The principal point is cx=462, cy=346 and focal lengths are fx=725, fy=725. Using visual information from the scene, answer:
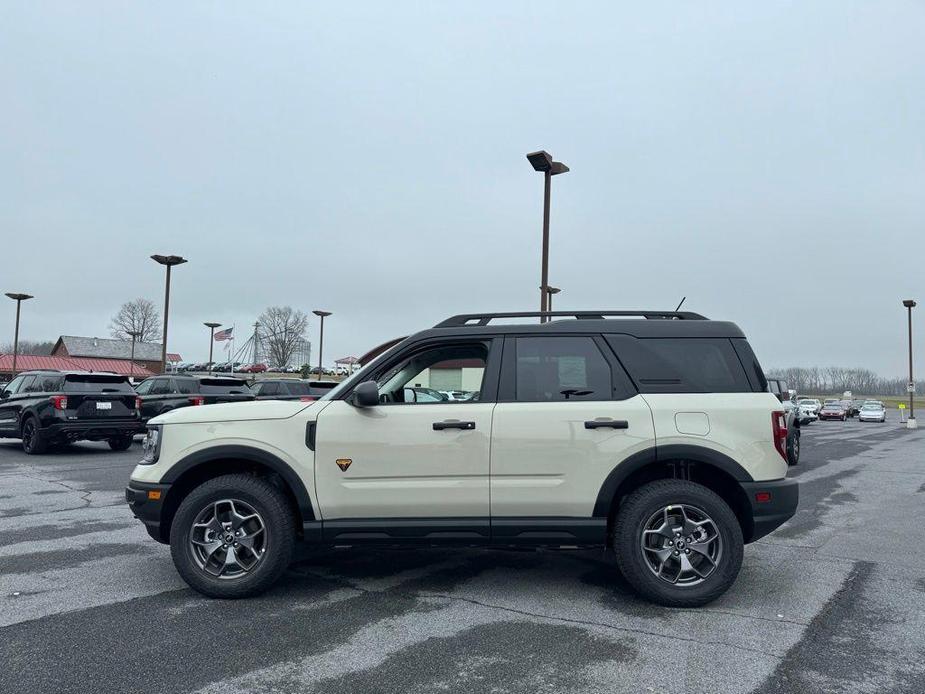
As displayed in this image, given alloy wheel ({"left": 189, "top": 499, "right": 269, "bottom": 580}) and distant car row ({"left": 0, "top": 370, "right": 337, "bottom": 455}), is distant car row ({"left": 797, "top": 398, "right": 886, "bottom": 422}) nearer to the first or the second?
distant car row ({"left": 0, "top": 370, "right": 337, "bottom": 455})

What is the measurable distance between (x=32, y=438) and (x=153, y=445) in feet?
37.6

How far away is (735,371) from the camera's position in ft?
16.4

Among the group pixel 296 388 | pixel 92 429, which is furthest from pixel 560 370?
pixel 296 388

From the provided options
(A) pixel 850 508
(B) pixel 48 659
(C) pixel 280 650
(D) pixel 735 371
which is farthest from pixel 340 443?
(A) pixel 850 508

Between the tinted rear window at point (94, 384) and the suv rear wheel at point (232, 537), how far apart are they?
11.3 meters

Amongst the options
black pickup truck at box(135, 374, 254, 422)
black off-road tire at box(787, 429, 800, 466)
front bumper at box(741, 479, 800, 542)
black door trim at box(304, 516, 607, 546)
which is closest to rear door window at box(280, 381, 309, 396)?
black pickup truck at box(135, 374, 254, 422)

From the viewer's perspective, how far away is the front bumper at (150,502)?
196 inches

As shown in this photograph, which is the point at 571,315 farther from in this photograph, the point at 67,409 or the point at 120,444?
the point at 120,444

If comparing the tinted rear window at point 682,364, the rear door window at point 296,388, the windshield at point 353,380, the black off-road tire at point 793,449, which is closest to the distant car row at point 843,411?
the black off-road tire at point 793,449

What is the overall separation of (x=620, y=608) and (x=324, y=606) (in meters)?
1.95

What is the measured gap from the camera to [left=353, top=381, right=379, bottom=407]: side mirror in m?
4.82

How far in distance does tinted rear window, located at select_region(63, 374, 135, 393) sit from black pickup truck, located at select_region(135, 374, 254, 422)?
2807mm

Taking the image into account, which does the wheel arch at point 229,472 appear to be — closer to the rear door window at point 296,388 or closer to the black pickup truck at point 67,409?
the black pickup truck at point 67,409

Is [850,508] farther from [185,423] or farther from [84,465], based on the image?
[84,465]
